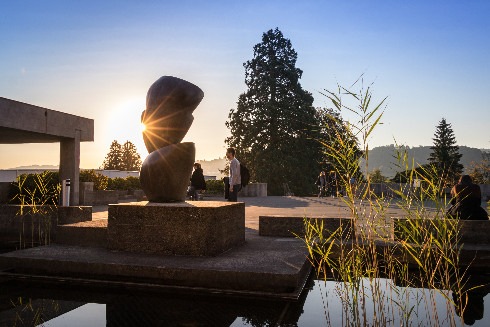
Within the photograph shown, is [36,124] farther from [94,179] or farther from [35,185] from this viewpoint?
[94,179]

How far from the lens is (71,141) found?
1834 centimetres

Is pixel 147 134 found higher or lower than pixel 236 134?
lower

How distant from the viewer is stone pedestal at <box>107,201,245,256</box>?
604 cm

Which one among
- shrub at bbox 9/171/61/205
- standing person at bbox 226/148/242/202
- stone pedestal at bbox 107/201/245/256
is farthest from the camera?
shrub at bbox 9/171/61/205

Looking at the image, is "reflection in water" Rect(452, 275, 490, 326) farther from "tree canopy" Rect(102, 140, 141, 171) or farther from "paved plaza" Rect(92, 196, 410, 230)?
"tree canopy" Rect(102, 140, 141, 171)

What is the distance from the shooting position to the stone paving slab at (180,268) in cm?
487

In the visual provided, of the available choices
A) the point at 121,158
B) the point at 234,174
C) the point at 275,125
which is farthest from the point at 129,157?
the point at 234,174

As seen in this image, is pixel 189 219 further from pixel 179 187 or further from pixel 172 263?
pixel 179 187

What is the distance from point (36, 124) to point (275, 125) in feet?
82.7

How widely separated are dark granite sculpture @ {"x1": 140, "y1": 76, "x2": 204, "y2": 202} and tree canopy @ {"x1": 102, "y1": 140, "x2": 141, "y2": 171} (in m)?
92.7

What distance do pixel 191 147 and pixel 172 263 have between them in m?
2.48

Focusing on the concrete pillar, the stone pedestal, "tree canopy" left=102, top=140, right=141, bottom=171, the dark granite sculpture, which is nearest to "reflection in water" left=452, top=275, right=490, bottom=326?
the stone pedestal

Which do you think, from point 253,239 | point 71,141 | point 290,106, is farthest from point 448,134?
point 253,239

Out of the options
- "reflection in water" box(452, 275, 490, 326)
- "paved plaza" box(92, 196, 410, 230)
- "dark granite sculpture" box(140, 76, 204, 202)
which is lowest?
"reflection in water" box(452, 275, 490, 326)
